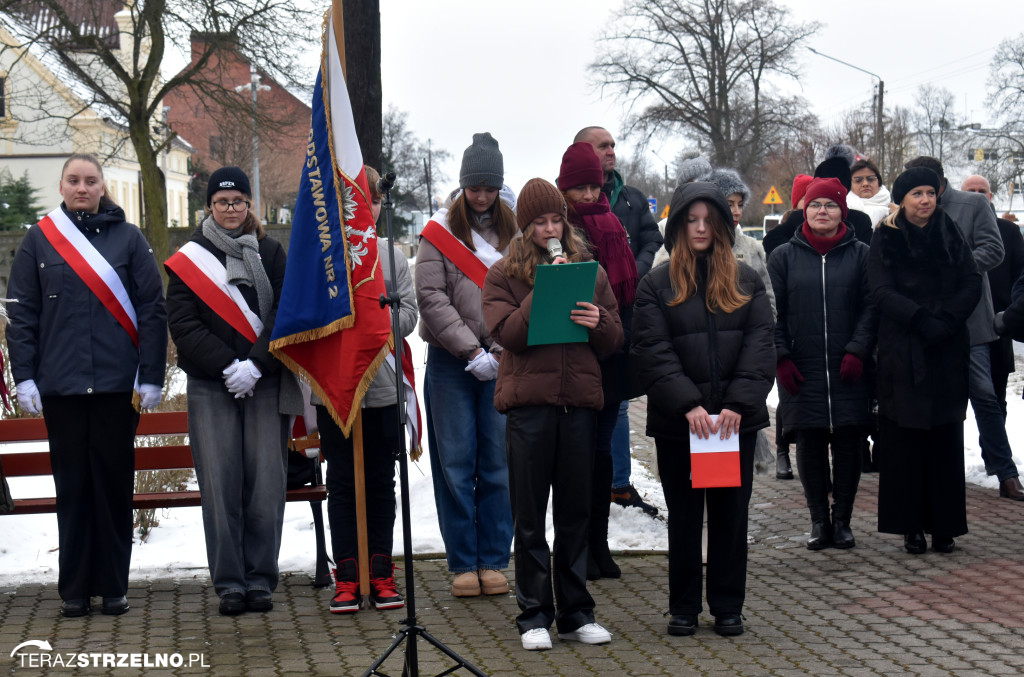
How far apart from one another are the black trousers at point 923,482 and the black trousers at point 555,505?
231cm

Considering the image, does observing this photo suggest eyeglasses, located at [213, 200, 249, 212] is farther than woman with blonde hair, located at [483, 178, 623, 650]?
Yes

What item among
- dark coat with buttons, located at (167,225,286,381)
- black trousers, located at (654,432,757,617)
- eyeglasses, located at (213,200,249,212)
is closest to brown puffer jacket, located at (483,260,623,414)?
black trousers, located at (654,432,757,617)

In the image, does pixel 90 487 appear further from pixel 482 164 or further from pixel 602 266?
pixel 602 266

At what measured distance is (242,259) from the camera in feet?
20.0

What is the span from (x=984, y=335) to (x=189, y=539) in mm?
5262

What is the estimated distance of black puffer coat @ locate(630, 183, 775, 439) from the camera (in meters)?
5.39

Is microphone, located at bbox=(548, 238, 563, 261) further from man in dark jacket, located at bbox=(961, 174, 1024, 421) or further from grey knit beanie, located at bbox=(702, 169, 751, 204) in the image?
man in dark jacket, located at bbox=(961, 174, 1024, 421)

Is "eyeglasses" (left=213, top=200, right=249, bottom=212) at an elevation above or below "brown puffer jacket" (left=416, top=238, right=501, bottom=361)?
above

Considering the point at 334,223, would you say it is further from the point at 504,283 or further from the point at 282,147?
the point at 282,147

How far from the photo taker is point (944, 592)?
6102 millimetres

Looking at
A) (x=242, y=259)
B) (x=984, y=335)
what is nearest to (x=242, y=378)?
(x=242, y=259)

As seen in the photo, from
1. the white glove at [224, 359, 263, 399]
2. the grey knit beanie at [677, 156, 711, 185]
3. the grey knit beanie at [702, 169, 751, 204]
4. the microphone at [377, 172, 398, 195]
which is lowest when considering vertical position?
the white glove at [224, 359, 263, 399]

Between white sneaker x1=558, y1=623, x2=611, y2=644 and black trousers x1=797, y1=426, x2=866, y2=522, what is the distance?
2.21m

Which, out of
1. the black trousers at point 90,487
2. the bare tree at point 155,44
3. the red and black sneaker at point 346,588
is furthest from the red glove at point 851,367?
the bare tree at point 155,44
